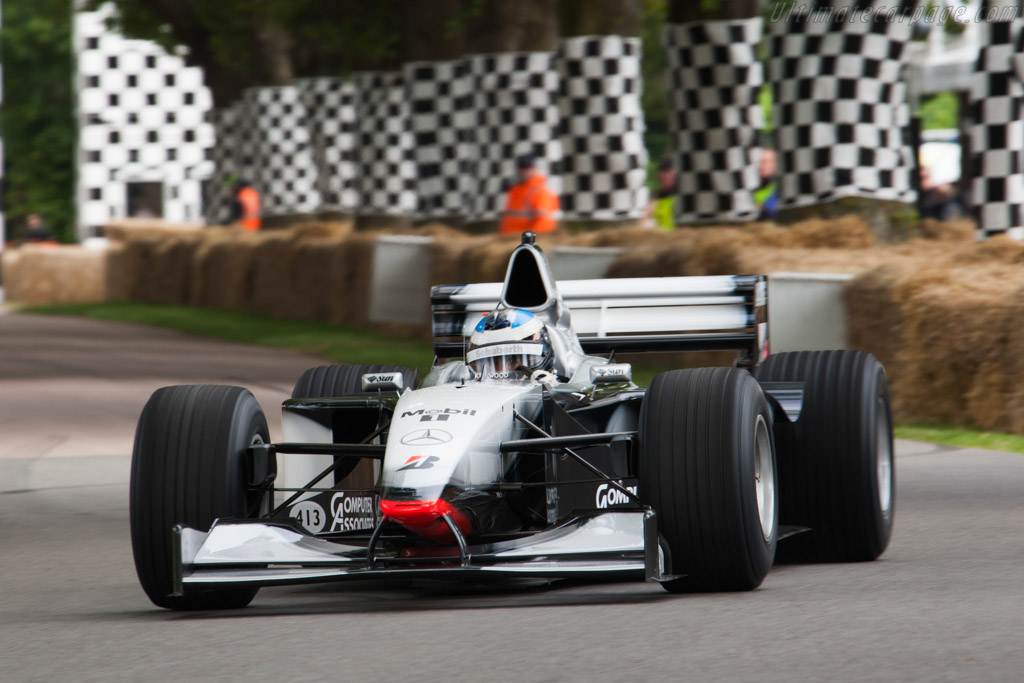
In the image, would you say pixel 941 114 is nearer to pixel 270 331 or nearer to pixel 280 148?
pixel 280 148

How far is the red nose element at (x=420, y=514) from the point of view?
5.81 metres

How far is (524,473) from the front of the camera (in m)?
6.48

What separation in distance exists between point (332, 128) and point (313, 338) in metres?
12.2

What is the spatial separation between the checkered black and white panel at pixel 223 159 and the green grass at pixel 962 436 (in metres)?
24.4

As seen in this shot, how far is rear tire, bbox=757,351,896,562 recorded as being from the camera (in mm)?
6984

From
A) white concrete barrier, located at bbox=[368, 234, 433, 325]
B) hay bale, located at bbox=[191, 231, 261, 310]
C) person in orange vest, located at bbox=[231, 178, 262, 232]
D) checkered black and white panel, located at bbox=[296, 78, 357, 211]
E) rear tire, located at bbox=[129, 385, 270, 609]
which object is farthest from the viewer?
checkered black and white panel, located at bbox=[296, 78, 357, 211]

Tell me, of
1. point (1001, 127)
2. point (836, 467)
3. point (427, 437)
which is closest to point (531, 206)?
point (1001, 127)

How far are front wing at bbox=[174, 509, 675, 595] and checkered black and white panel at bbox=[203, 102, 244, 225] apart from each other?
2873 cm

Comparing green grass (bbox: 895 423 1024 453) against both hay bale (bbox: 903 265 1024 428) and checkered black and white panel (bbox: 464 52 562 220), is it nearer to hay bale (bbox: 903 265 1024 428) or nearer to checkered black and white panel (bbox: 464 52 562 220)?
hay bale (bbox: 903 265 1024 428)

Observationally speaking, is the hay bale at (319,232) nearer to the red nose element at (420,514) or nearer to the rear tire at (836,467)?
the rear tire at (836,467)

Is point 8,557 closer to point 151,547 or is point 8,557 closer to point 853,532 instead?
point 151,547

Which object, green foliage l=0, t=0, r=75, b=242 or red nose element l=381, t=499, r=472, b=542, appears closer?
red nose element l=381, t=499, r=472, b=542

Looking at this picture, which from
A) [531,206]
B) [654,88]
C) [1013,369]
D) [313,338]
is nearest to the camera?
[1013,369]

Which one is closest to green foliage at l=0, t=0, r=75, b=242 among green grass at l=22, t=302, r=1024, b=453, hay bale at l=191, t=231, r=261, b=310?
green grass at l=22, t=302, r=1024, b=453
